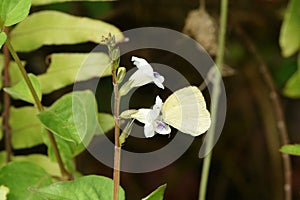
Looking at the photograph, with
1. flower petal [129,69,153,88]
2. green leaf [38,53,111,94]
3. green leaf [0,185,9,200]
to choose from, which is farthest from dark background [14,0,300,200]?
flower petal [129,69,153,88]

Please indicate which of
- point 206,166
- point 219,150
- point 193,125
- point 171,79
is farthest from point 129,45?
point 193,125

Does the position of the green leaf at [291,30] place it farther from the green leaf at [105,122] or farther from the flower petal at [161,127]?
the flower petal at [161,127]

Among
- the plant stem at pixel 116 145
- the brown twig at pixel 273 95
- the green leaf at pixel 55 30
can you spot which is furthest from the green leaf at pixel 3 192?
the brown twig at pixel 273 95

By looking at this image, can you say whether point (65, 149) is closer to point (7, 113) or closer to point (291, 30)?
point (7, 113)

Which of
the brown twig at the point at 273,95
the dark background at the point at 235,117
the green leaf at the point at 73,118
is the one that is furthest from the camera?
the dark background at the point at 235,117

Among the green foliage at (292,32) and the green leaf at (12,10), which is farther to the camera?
the green foliage at (292,32)

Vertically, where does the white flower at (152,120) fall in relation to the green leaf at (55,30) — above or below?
below

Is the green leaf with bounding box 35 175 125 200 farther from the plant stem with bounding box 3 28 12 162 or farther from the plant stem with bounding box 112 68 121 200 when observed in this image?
the plant stem with bounding box 3 28 12 162
